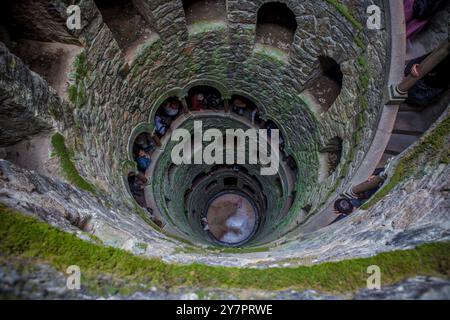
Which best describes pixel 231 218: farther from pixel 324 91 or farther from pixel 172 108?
pixel 324 91

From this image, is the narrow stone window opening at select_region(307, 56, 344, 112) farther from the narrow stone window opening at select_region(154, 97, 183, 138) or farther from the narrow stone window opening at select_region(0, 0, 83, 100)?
the narrow stone window opening at select_region(0, 0, 83, 100)

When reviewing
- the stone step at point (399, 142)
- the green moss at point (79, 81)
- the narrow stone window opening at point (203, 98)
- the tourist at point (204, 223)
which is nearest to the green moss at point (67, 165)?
the green moss at point (79, 81)

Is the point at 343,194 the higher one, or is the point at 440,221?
the point at 343,194

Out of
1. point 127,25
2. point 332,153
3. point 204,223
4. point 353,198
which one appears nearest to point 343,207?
point 353,198

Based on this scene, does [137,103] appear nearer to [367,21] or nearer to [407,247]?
[367,21]
